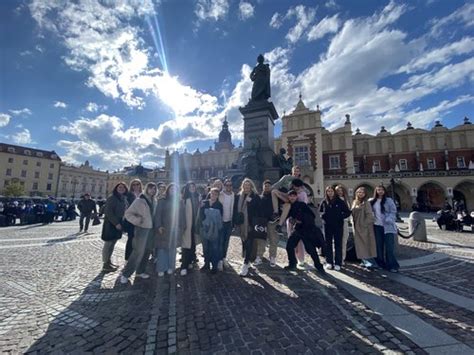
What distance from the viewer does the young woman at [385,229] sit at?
16.7 ft

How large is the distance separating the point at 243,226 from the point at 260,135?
7519 millimetres

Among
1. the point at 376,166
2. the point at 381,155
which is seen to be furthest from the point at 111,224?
the point at 381,155

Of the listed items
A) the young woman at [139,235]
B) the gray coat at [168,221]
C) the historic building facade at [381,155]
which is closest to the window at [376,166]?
the historic building facade at [381,155]

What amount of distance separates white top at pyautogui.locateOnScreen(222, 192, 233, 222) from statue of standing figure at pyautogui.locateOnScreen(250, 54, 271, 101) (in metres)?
8.87

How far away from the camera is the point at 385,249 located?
5.22 metres

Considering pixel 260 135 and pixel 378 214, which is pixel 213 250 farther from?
pixel 260 135

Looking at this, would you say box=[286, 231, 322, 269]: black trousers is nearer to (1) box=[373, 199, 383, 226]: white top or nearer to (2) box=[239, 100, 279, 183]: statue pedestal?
(1) box=[373, 199, 383, 226]: white top

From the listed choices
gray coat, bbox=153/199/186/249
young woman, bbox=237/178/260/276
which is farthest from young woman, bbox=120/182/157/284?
young woman, bbox=237/178/260/276

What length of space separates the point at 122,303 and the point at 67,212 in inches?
744

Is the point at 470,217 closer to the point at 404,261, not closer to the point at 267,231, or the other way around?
the point at 404,261

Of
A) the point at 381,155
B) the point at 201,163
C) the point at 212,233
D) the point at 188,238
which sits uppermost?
the point at 201,163

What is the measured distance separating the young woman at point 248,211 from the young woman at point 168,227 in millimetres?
1351

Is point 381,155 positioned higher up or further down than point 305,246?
higher up

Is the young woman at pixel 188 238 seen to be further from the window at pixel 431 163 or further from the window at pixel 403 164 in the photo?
the window at pixel 431 163
